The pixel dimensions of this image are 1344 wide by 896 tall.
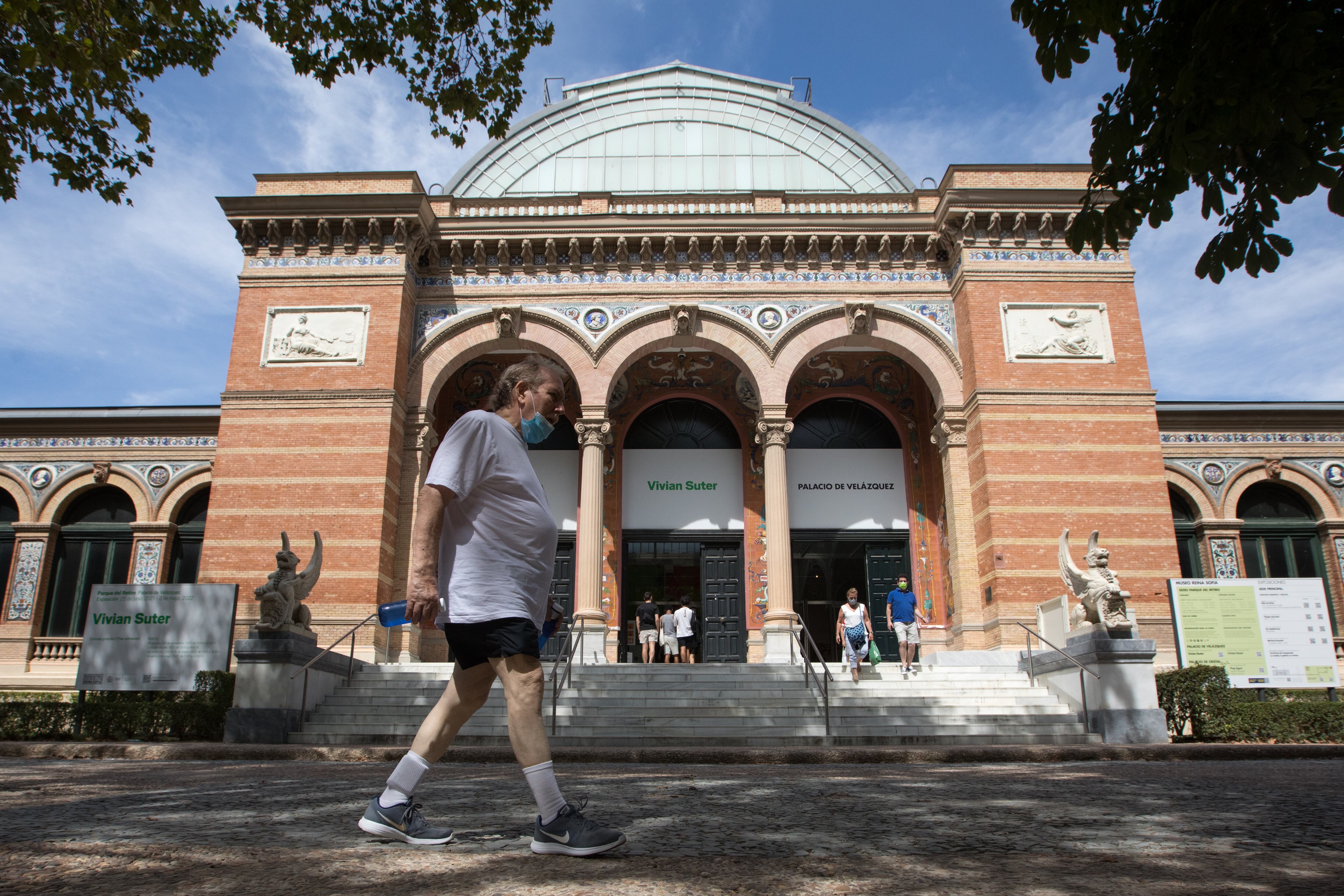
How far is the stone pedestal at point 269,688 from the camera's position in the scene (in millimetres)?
12195

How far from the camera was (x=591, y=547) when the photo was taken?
1800 centimetres

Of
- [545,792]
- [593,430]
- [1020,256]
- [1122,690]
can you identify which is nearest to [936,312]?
[1020,256]

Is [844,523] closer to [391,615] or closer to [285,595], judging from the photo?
[391,615]

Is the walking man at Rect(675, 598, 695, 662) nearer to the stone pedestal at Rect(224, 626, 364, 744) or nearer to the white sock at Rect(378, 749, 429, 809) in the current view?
the stone pedestal at Rect(224, 626, 364, 744)

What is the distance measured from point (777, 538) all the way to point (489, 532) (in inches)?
585

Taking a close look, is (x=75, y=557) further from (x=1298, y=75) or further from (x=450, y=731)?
(x=1298, y=75)

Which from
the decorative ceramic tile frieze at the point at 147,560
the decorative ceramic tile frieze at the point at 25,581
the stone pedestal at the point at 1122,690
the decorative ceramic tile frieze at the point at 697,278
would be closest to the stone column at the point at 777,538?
the decorative ceramic tile frieze at the point at 697,278

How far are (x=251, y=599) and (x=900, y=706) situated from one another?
11431mm

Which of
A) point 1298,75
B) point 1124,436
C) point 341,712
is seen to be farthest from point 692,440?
point 1298,75

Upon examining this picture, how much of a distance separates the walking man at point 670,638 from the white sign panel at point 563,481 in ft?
10.9

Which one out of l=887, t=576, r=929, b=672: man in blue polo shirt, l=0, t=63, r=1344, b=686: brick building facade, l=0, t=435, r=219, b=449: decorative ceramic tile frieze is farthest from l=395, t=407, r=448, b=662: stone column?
l=887, t=576, r=929, b=672: man in blue polo shirt

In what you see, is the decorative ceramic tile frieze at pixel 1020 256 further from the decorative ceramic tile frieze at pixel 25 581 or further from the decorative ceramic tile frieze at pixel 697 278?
the decorative ceramic tile frieze at pixel 25 581

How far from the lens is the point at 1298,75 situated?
3.85 m

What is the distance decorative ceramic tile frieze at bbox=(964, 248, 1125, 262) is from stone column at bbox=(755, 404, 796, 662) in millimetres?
4922
